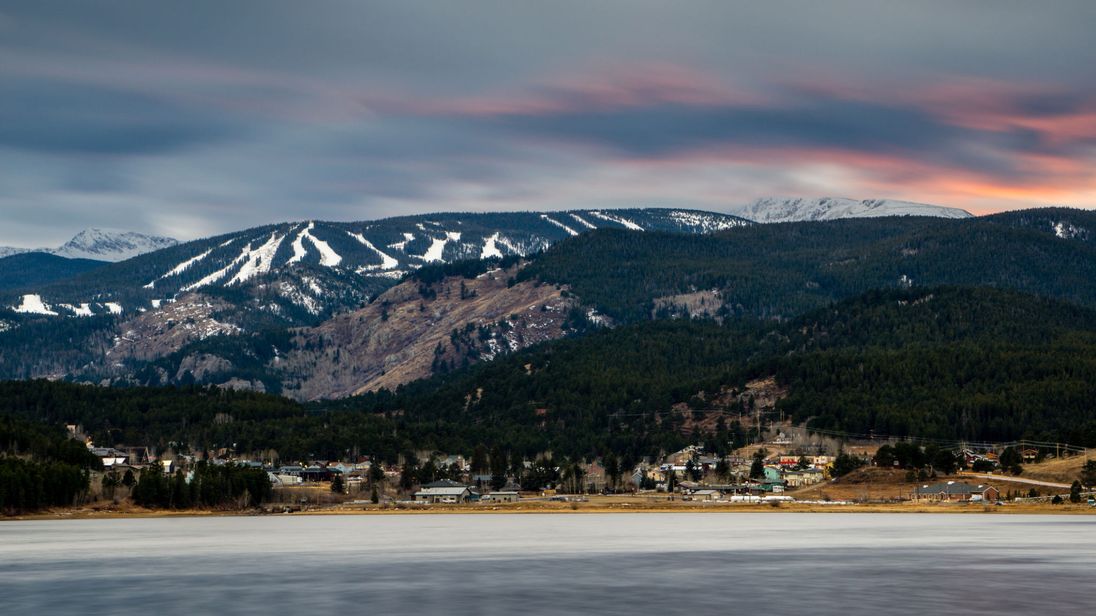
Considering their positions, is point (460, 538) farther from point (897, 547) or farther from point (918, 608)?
point (918, 608)

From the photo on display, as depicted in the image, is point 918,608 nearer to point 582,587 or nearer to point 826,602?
point 826,602

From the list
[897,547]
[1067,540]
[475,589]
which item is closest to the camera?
[475,589]

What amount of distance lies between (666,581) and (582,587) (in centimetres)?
787

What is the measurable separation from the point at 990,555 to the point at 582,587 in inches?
1996

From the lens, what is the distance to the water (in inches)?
3770

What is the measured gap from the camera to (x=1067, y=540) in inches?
6403

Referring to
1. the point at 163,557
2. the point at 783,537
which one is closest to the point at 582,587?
the point at 163,557

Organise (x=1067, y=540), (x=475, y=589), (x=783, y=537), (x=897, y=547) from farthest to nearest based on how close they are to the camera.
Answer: (x=783, y=537) → (x=1067, y=540) → (x=897, y=547) → (x=475, y=589)

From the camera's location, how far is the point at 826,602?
9588 centimetres

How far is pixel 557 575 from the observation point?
119 m

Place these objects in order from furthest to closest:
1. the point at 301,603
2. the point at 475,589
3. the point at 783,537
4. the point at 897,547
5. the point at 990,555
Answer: the point at 783,537
the point at 897,547
the point at 990,555
the point at 475,589
the point at 301,603

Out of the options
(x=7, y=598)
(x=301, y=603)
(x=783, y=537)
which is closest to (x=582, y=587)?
(x=301, y=603)

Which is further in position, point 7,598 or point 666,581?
point 666,581

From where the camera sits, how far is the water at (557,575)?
314ft
